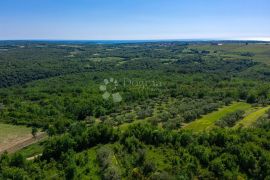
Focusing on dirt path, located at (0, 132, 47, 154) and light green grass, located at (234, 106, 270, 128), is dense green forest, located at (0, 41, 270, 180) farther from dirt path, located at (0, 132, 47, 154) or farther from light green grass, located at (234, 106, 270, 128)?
dirt path, located at (0, 132, 47, 154)

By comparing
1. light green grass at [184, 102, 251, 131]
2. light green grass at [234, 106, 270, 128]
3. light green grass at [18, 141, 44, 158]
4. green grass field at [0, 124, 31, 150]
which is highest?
light green grass at [234, 106, 270, 128]

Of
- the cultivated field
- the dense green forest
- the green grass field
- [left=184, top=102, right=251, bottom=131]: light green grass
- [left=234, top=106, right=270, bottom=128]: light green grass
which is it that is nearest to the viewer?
the dense green forest

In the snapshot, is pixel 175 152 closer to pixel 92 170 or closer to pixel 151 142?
pixel 151 142

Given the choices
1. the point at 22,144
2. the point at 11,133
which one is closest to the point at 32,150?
the point at 22,144

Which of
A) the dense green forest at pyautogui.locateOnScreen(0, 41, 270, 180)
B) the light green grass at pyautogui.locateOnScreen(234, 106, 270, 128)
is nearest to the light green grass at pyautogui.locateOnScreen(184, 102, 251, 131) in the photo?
the dense green forest at pyautogui.locateOnScreen(0, 41, 270, 180)

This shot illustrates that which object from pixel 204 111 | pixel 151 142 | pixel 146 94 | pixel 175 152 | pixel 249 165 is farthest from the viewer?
pixel 146 94

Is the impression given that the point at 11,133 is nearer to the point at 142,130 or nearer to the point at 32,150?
→ the point at 32,150

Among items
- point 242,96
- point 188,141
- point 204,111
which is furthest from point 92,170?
point 242,96
